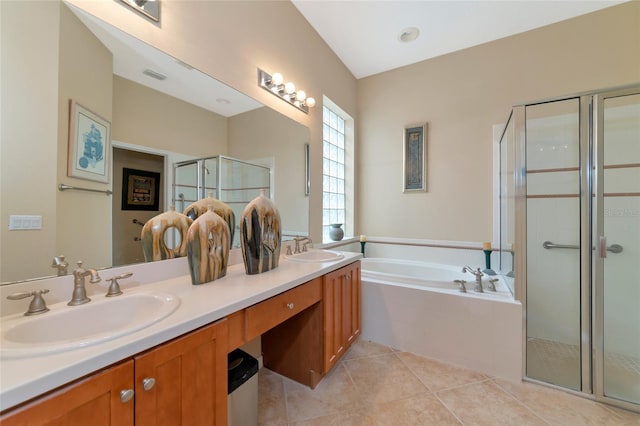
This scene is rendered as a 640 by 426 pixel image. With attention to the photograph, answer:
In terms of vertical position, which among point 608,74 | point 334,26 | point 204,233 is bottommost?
point 204,233

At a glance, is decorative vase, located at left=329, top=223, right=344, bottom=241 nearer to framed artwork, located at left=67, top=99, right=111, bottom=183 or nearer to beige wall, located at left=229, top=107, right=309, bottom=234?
beige wall, located at left=229, top=107, right=309, bottom=234

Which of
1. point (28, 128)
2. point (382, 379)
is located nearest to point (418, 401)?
point (382, 379)

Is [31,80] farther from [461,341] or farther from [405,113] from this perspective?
[405,113]

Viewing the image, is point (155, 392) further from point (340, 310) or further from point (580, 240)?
point (580, 240)

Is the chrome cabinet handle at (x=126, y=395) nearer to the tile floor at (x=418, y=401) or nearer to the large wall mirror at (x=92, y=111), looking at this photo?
the large wall mirror at (x=92, y=111)

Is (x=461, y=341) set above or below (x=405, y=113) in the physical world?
below

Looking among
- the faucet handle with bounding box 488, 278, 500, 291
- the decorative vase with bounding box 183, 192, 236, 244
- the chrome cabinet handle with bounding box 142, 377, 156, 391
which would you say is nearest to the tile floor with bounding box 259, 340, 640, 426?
the faucet handle with bounding box 488, 278, 500, 291

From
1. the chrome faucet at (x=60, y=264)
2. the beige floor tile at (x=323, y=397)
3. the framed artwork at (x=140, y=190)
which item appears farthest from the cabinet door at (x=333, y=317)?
the chrome faucet at (x=60, y=264)

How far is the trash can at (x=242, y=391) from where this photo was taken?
1.07 metres

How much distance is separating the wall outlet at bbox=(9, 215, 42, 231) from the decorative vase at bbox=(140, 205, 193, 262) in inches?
13.0

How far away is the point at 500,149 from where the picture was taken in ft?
7.92

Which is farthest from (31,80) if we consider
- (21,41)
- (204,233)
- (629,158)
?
(629,158)

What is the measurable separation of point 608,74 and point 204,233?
3422mm

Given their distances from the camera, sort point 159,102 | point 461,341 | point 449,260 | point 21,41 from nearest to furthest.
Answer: point 21,41, point 159,102, point 461,341, point 449,260
